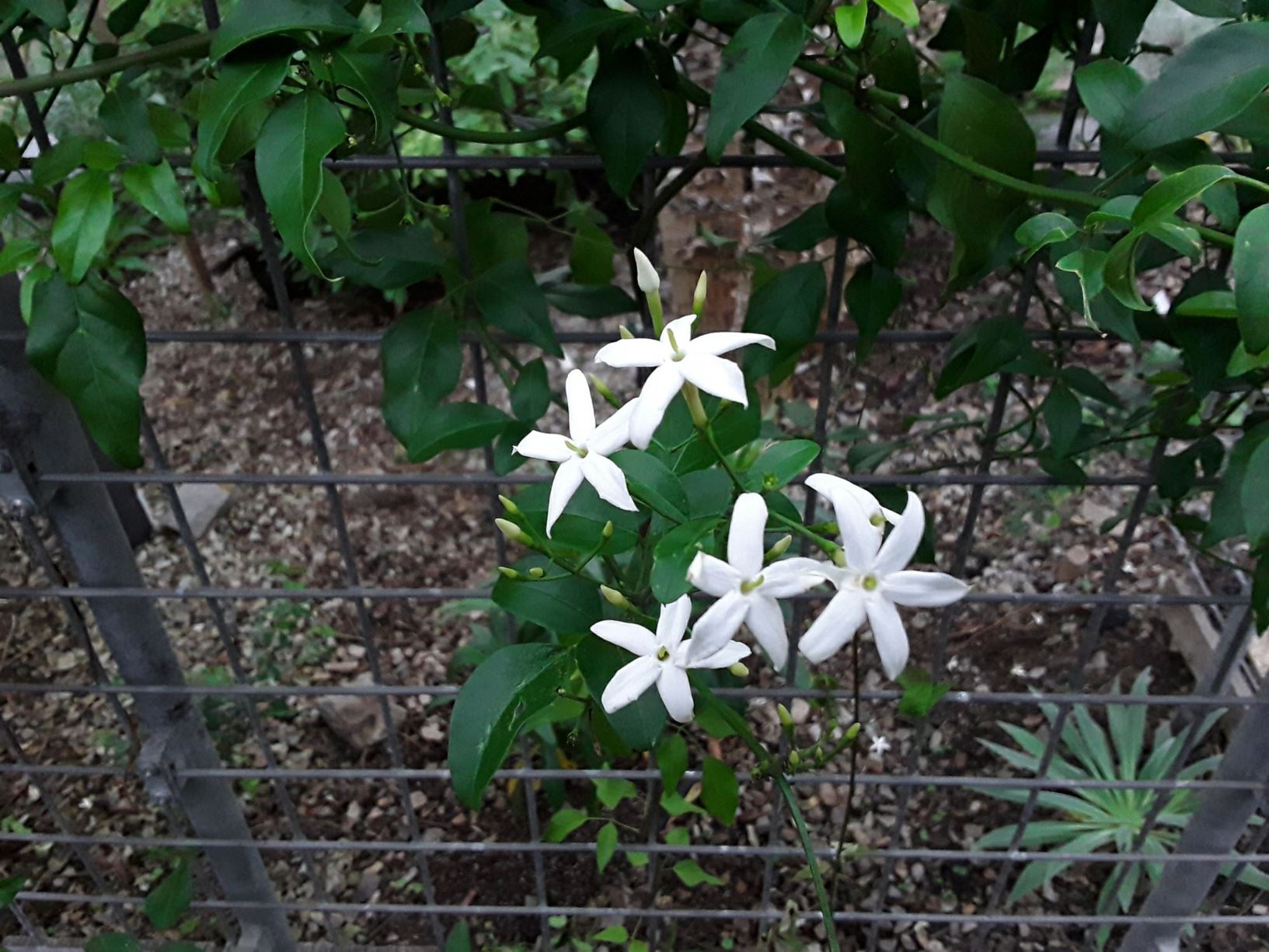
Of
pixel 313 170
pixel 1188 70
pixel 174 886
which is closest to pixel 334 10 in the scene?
pixel 313 170

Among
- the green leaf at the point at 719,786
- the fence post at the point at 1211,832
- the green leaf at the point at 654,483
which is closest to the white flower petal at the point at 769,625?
the green leaf at the point at 654,483

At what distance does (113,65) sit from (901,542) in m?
0.65

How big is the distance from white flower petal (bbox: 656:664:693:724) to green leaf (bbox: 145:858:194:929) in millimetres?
1024

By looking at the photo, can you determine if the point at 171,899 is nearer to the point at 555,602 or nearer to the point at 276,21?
the point at 555,602

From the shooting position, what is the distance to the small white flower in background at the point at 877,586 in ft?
1.99

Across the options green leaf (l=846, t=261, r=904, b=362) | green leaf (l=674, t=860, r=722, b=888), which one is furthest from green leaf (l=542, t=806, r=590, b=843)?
green leaf (l=846, t=261, r=904, b=362)

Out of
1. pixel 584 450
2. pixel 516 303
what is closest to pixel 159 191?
pixel 516 303

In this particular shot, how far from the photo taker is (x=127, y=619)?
1254 millimetres

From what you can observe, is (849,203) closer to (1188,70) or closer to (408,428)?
(1188,70)

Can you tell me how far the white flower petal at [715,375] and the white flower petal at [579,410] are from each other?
0.27ft

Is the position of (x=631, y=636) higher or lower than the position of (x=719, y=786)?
higher

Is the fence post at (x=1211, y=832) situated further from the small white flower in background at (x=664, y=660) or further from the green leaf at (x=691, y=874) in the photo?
the small white flower in background at (x=664, y=660)

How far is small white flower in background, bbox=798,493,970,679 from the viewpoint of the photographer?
61 centimetres

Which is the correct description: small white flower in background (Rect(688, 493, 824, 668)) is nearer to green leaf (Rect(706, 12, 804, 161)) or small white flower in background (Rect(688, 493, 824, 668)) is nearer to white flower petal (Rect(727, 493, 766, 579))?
white flower petal (Rect(727, 493, 766, 579))
